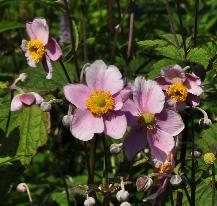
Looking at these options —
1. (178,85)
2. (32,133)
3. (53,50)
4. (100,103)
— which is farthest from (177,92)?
(32,133)

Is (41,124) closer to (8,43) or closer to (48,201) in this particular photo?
(48,201)

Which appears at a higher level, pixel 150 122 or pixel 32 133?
pixel 150 122

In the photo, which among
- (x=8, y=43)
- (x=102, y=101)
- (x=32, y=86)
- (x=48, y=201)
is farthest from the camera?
(x=8, y=43)

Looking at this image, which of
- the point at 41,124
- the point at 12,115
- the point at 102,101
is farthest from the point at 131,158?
the point at 12,115

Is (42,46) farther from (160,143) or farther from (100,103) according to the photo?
(160,143)

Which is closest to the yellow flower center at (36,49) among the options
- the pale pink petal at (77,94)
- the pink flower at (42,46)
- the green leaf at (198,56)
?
the pink flower at (42,46)

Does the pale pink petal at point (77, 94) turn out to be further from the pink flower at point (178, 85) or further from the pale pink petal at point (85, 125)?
the pink flower at point (178, 85)

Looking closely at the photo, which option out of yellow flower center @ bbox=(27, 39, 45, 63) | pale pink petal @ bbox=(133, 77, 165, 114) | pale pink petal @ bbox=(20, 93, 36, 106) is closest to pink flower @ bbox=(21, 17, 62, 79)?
yellow flower center @ bbox=(27, 39, 45, 63)

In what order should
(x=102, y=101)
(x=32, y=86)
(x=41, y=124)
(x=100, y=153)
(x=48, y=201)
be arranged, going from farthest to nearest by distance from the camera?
(x=100, y=153)
(x=48, y=201)
(x=32, y=86)
(x=41, y=124)
(x=102, y=101)
